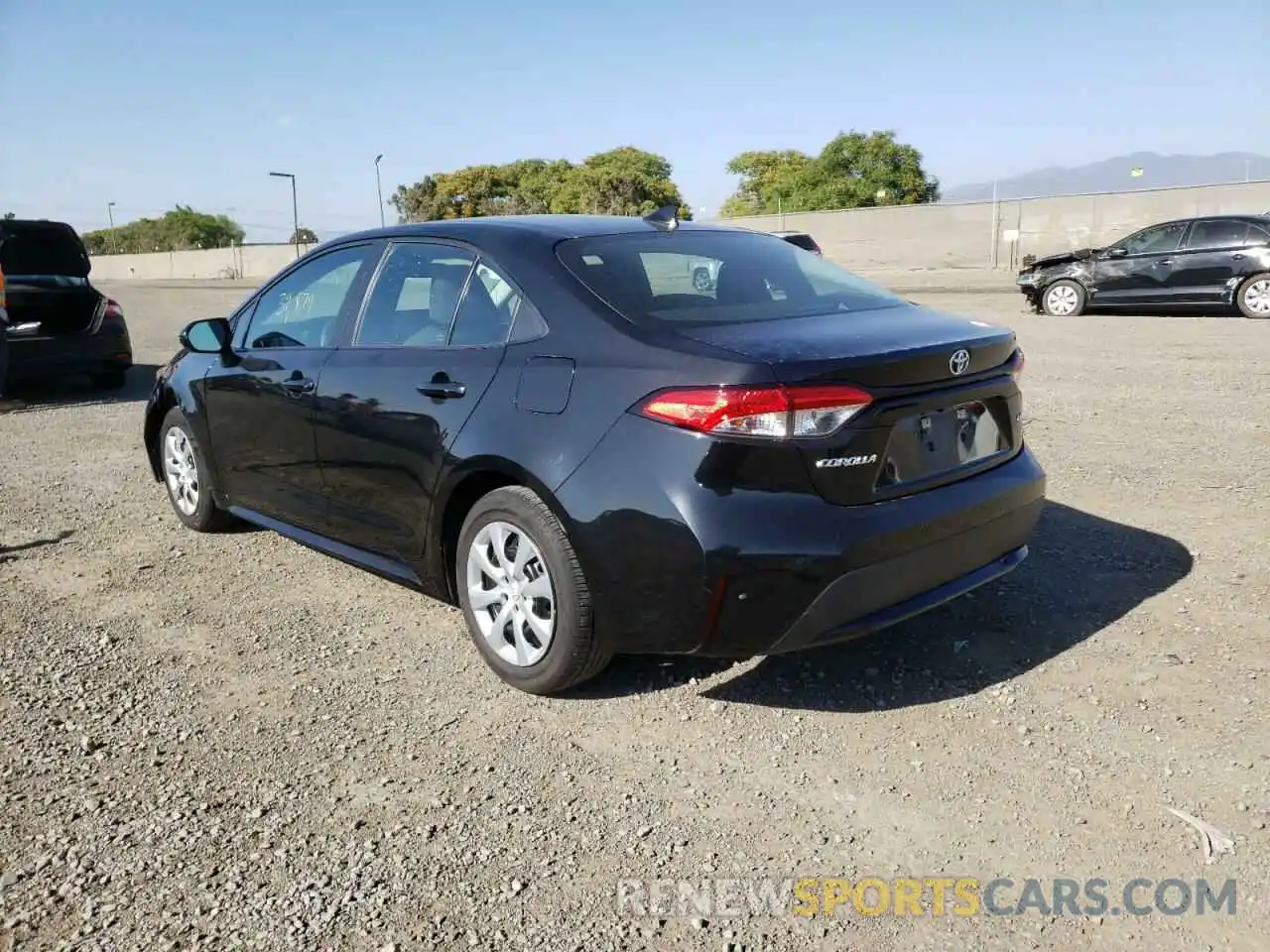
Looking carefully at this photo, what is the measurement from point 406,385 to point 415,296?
43 centimetres

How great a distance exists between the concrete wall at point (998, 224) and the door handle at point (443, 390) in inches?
1045

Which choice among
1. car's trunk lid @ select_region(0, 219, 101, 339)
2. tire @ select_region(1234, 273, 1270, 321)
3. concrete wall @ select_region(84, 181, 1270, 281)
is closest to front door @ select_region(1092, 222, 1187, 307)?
tire @ select_region(1234, 273, 1270, 321)

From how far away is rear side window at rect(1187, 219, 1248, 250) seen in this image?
14.8 meters

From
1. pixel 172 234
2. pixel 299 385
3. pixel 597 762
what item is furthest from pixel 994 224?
pixel 172 234

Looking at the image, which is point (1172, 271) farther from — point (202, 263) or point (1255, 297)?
point (202, 263)

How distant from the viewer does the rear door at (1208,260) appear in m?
14.8

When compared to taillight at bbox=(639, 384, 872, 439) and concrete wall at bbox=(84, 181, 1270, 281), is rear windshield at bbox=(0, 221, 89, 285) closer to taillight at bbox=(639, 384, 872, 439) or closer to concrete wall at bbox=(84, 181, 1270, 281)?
taillight at bbox=(639, 384, 872, 439)

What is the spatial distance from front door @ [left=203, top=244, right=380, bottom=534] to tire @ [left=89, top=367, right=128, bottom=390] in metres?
6.47

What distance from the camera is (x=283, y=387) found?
4.54 m

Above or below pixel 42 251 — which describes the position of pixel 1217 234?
above

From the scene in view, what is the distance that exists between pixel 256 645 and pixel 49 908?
5.35 feet

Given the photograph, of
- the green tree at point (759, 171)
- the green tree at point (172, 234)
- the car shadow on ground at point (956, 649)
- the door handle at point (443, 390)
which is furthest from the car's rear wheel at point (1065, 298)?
the green tree at point (172, 234)

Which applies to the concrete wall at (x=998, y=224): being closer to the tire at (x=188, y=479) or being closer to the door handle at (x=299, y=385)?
the tire at (x=188, y=479)

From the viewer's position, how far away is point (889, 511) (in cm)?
309
